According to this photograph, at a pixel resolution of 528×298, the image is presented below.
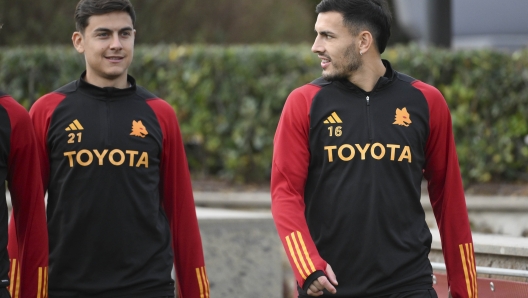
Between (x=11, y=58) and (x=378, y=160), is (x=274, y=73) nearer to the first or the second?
(x=11, y=58)

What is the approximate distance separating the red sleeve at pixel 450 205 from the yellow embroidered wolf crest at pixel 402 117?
0.12 m

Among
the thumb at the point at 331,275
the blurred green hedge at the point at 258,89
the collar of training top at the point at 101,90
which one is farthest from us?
the blurred green hedge at the point at 258,89

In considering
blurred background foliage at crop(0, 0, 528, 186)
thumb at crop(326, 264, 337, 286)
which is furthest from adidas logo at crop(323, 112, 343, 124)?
blurred background foliage at crop(0, 0, 528, 186)

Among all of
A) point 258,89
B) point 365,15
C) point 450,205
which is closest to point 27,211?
point 365,15

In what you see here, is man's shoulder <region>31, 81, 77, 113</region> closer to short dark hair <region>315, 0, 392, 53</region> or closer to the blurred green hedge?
short dark hair <region>315, 0, 392, 53</region>

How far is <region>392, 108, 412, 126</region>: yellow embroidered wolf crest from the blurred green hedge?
19.3 ft

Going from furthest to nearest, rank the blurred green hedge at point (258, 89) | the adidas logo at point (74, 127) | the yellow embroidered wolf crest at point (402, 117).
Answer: the blurred green hedge at point (258, 89)
the adidas logo at point (74, 127)
the yellow embroidered wolf crest at point (402, 117)

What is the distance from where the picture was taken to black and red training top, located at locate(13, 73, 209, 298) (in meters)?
3.94

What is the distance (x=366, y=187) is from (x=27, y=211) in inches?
55.7

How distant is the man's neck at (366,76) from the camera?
3.93 metres

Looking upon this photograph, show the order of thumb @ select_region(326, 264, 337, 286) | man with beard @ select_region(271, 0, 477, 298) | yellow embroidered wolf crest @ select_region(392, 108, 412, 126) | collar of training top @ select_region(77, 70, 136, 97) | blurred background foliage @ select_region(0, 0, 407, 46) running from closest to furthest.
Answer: thumb @ select_region(326, 264, 337, 286)
man with beard @ select_region(271, 0, 477, 298)
yellow embroidered wolf crest @ select_region(392, 108, 412, 126)
collar of training top @ select_region(77, 70, 136, 97)
blurred background foliage @ select_region(0, 0, 407, 46)

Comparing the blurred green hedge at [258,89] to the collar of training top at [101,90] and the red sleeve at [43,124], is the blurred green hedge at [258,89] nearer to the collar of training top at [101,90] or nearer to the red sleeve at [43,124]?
the collar of training top at [101,90]

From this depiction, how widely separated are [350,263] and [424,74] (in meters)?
6.35

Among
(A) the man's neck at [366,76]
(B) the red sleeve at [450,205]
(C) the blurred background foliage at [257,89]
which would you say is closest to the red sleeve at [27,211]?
(A) the man's neck at [366,76]
